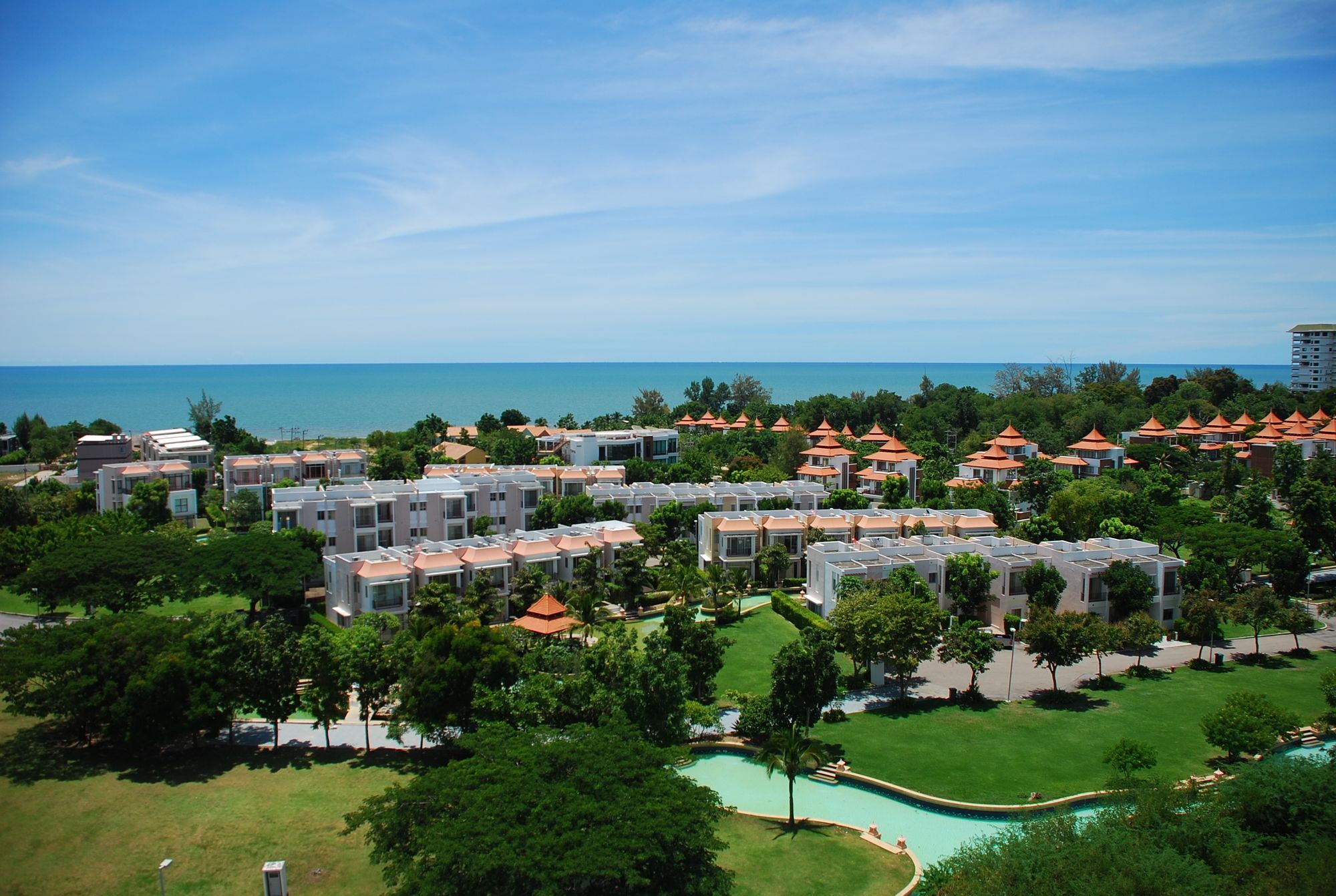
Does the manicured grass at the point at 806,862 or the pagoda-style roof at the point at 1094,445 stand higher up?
the pagoda-style roof at the point at 1094,445

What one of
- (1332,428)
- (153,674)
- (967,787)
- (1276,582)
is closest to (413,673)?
(153,674)

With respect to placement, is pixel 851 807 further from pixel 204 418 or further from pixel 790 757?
pixel 204 418

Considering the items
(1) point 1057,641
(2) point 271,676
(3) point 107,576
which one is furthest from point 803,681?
(3) point 107,576

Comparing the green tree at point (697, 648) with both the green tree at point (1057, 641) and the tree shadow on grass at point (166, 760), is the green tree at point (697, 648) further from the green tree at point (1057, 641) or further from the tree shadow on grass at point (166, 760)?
the green tree at point (1057, 641)

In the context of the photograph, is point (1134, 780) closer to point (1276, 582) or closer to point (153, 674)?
point (1276, 582)

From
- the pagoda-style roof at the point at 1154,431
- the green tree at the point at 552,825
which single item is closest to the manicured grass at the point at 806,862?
the green tree at the point at 552,825

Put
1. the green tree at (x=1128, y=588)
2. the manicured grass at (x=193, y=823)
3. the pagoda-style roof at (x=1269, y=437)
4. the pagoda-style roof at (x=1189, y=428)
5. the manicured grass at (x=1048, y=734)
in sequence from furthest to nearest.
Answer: the pagoda-style roof at (x=1189, y=428) < the pagoda-style roof at (x=1269, y=437) < the green tree at (x=1128, y=588) < the manicured grass at (x=1048, y=734) < the manicured grass at (x=193, y=823)

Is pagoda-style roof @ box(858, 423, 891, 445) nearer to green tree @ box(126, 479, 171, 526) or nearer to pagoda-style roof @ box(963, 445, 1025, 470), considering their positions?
pagoda-style roof @ box(963, 445, 1025, 470)
